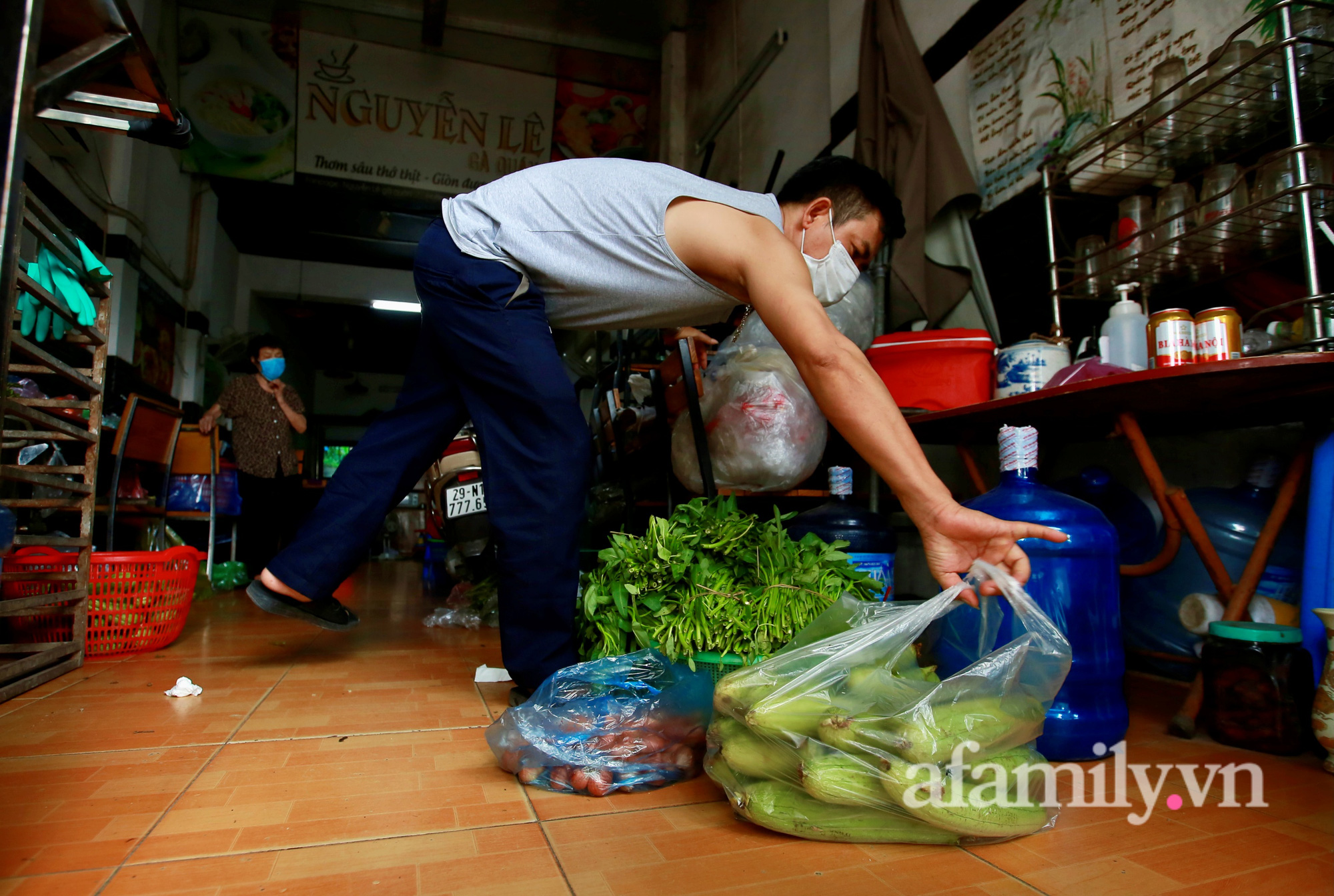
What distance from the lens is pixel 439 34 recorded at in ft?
20.2

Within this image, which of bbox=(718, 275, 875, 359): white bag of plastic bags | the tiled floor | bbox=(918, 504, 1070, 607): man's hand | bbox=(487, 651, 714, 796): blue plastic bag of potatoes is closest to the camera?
the tiled floor

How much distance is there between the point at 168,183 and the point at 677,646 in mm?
7207

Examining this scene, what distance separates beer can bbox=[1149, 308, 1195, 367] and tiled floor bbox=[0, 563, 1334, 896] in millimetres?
833

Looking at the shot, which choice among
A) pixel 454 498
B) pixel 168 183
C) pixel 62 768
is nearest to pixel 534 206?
pixel 62 768

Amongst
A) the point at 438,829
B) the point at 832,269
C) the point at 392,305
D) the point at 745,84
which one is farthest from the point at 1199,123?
the point at 392,305

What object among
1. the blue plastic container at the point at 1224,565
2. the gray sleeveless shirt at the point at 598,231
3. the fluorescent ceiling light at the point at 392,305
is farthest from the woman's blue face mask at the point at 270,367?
the fluorescent ceiling light at the point at 392,305

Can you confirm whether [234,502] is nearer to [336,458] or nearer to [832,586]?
[832,586]

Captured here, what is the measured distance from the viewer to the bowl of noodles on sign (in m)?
6.07

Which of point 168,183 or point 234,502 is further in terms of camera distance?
point 168,183

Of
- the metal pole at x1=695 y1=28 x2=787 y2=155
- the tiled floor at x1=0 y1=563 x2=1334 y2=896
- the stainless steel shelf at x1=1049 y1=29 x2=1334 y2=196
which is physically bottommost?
the tiled floor at x1=0 y1=563 x2=1334 y2=896

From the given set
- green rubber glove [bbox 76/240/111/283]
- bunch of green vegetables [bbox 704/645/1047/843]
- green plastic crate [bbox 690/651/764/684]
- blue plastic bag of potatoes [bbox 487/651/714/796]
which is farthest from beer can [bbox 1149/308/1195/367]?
green rubber glove [bbox 76/240/111/283]

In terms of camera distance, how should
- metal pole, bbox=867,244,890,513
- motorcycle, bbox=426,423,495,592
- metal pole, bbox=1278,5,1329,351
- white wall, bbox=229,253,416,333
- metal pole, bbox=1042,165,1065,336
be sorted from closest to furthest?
1. metal pole, bbox=1278,5,1329,351
2. metal pole, bbox=1042,165,1065,336
3. metal pole, bbox=867,244,890,513
4. motorcycle, bbox=426,423,495,592
5. white wall, bbox=229,253,416,333

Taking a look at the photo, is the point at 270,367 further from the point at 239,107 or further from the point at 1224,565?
the point at 1224,565

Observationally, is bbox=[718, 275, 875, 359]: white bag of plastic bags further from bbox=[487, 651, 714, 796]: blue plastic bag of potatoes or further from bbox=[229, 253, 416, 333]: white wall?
bbox=[229, 253, 416, 333]: white wall
